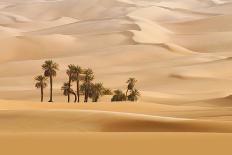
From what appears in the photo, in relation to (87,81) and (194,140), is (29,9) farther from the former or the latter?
(194,140)

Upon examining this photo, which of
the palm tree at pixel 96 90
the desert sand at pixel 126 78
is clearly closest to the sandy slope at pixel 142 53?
the desert sand at pixel 126 78

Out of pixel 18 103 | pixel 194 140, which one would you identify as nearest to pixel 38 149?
pixel 194 140

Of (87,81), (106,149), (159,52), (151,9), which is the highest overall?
(151,9)

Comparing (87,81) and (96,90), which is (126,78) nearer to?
(87,81)

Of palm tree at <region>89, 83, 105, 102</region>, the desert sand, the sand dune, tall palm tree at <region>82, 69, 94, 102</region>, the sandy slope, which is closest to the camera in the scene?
the desert sand

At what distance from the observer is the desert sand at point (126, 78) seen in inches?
464

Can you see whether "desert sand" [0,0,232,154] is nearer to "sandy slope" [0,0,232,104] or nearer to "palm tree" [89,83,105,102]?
"sandy slope" [0,0,232,104]

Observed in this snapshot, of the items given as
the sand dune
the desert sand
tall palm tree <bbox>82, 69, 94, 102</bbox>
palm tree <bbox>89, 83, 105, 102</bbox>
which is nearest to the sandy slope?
the sand dune

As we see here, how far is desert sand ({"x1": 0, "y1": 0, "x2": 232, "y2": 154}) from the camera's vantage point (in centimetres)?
1177

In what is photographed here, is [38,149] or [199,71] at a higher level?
[199,71]

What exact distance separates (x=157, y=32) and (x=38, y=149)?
94.1 metres

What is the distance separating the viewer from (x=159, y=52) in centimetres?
7838

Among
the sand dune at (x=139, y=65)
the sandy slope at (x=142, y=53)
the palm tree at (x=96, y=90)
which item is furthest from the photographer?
the sandy slope at (x=142, y=53)

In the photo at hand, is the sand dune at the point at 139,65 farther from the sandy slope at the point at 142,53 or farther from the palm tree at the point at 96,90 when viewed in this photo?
the palm tree at the point at 96,90
